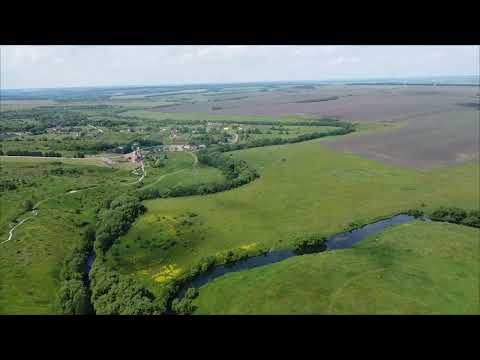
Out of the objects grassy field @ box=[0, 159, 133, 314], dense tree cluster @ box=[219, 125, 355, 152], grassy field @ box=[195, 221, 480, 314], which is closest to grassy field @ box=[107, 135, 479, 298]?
grassy field @ box=[195, 221, 480, 314]

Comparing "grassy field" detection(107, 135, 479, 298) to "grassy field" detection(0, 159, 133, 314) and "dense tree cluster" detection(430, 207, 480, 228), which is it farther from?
"grassy field" detection(0, 159, 133, 314)

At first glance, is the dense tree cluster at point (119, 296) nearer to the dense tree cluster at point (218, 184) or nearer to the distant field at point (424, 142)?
the dense tree cluster at point (218, 184)

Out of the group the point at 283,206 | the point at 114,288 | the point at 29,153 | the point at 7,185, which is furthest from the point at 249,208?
the point at 29,153

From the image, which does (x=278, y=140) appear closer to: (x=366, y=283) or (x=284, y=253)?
(x=284, y=253)

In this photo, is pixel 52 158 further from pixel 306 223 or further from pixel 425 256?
pixel 425 256
